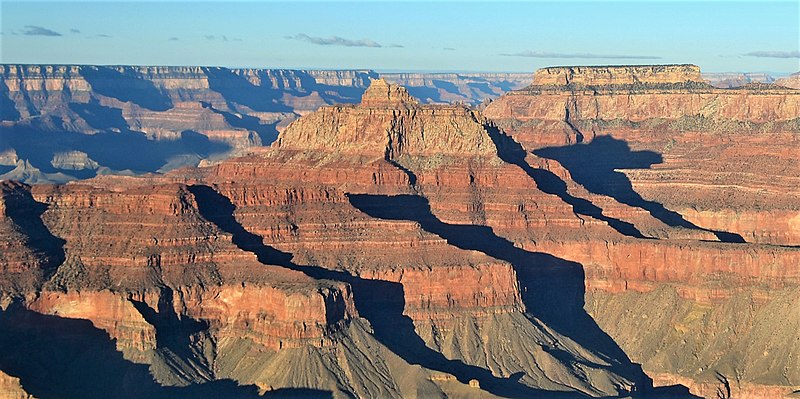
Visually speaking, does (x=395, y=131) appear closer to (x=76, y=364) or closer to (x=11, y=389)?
(x=76, y=364)

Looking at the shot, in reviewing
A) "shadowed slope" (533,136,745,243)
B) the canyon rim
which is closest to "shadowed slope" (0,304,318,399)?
the canyon rim

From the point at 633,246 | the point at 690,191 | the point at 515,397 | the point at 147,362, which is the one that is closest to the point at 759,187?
the point at 690,191

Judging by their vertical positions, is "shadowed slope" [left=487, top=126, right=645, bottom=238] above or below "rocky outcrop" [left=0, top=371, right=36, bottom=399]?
above

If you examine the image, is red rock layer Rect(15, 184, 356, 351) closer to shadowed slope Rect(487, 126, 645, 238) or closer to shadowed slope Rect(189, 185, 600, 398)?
shadowed slope Rect(189, 185, 600, 398)

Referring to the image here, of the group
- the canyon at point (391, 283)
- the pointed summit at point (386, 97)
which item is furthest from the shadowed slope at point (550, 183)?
the pointed summit at point (386, 97)

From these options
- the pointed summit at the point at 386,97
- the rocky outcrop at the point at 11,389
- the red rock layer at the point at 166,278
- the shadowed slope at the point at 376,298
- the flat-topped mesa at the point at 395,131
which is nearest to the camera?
the rocky outcrop at the point at 11,389

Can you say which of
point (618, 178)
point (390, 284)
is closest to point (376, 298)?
point (390, 284)

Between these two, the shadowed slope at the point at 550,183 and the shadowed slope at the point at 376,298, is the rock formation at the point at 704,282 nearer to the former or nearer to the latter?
the shadowed slope at the point at 550,183
